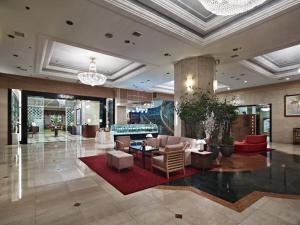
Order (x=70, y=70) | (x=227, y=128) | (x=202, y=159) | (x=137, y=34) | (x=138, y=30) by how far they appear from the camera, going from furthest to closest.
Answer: (x=70, y=70) < (x=227, y=128) < (x=202, y=159) < (x=137, y=34) < (x=138, y=30)

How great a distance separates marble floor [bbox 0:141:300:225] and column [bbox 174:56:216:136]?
12.5ft

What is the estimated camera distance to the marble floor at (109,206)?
2.46 m

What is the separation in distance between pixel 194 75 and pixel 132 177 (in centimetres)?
419

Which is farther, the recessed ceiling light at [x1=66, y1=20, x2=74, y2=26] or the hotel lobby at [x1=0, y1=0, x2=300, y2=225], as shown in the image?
the recessed ceiling light at [x1=66, y1=20, x2=74, y2=26]

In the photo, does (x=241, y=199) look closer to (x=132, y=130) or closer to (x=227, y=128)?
(x=227, y=128)

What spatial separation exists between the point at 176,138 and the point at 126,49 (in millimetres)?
3626

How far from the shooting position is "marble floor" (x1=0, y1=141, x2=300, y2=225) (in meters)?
2.46

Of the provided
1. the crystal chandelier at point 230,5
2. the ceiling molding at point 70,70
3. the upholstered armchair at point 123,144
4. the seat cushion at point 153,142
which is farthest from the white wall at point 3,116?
the crystal chandelier at point 230,5

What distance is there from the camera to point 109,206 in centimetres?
286

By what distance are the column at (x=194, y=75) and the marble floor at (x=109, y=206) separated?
12.5ft

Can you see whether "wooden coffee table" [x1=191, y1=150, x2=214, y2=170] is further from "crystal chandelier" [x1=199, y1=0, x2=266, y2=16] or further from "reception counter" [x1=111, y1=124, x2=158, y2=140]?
"reception counter" [x1=111, y1=124, x2=158, y2=140]

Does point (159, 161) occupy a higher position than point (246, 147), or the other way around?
point (159, 161)

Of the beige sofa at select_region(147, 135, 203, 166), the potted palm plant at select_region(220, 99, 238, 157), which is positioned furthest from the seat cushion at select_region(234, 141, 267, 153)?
the beige sofa at select_region(147, 135, 203, 166)

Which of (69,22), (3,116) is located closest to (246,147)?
(69,22)
